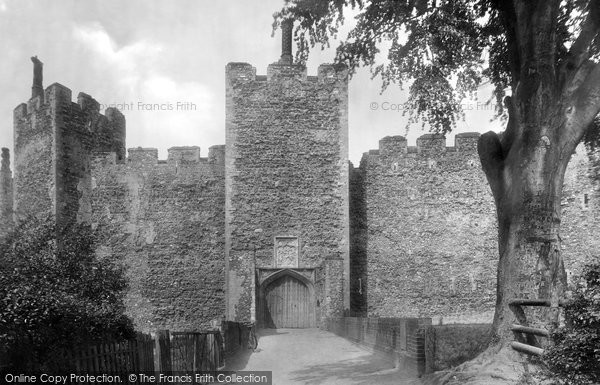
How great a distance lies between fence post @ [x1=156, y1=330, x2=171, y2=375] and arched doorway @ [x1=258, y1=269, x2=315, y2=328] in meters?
12.9

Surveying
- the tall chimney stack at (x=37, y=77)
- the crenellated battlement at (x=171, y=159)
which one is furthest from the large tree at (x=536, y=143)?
the tall chimney stack at (x=37, y=77)

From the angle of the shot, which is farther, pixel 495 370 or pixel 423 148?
pixel 423 148

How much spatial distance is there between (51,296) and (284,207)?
1574 cm

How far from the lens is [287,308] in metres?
23.3

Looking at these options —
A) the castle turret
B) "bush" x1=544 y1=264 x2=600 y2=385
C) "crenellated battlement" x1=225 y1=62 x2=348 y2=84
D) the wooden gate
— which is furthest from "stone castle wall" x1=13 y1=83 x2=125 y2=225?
"bush" x1=544 y1=264 x2=600 y2=385

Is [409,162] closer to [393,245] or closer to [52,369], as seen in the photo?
[393,245]

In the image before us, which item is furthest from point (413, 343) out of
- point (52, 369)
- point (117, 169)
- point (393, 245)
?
point (117, 169)

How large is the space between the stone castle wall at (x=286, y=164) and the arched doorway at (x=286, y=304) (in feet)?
1.63

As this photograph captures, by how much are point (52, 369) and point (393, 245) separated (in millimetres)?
18749

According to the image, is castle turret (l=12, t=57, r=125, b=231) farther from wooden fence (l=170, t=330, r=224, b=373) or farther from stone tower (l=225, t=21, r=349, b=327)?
wooden fence (l=170, t=330, r=224, b=373)

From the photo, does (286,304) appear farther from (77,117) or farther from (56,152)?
(77,117)

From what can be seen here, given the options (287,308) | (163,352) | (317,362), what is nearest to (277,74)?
(287,308)

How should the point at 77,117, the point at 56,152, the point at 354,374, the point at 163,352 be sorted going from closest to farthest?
the point at 163,352, the point at 354,374, the point at 56,152, the point at 77,117

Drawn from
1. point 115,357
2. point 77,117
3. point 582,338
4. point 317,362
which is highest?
point 77,117
